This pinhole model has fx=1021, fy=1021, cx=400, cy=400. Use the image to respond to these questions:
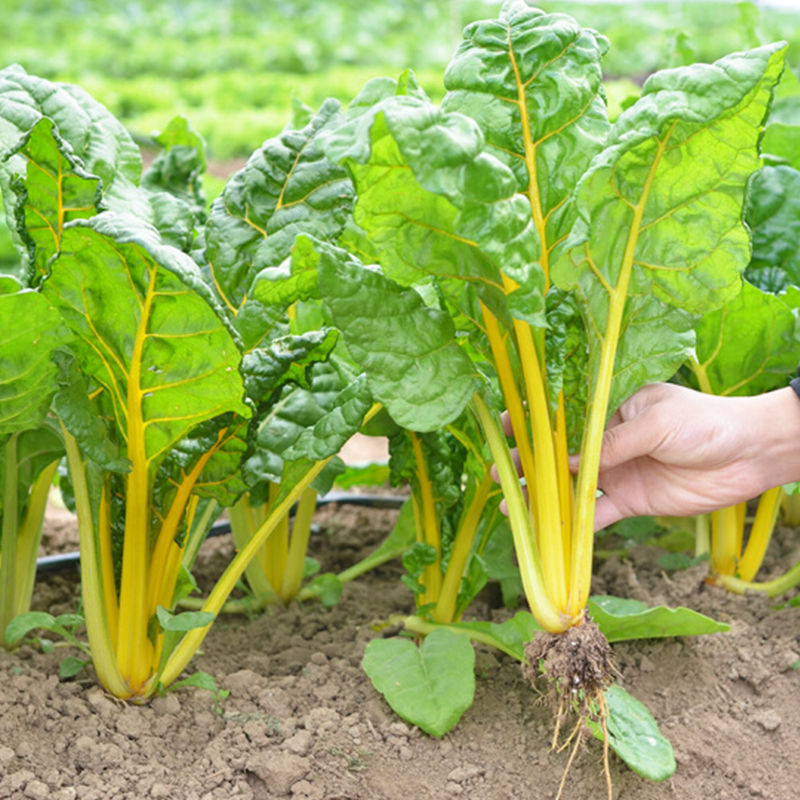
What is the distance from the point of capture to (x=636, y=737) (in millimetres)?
1484

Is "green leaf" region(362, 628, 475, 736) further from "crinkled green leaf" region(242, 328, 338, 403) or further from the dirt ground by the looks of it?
"crinkled green leaf" region(242, 328, 338, 403)

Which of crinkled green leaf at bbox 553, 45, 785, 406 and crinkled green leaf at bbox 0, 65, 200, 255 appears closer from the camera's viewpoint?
crinkled green leaf at bbox 553, 45, 785, 406

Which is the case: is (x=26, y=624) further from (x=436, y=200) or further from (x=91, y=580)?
(x=436, y=200)

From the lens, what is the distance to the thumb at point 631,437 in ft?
5.27

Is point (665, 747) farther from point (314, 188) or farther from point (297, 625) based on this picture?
point (314, 188)

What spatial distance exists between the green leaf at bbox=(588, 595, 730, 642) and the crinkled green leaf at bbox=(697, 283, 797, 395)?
501mm

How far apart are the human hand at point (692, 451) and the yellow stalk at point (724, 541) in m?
0.27

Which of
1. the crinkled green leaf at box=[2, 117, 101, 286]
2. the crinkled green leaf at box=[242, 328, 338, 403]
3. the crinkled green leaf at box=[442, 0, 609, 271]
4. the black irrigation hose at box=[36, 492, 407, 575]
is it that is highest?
the crinkled green leaf at box=[442, 0, 609, 271]

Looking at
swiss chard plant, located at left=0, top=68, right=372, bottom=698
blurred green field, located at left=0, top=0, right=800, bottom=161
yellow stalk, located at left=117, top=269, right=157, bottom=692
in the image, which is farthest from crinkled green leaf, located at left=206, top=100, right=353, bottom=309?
blurred green field, located at left=0, top=0, right=800, bottom=161

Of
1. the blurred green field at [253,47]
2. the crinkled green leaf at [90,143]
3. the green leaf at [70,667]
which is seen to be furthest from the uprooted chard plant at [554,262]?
the blurred green field at [253,47]

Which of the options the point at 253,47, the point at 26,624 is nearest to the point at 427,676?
the point at 26,624

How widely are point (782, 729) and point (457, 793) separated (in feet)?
1.89

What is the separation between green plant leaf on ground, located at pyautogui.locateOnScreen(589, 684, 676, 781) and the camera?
1.41m

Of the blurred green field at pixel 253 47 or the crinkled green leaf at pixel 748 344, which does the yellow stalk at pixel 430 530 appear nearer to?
the crinkled green leaf at pixel 748 344
